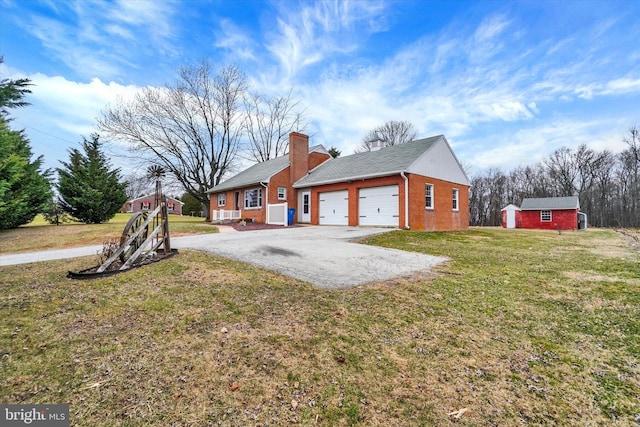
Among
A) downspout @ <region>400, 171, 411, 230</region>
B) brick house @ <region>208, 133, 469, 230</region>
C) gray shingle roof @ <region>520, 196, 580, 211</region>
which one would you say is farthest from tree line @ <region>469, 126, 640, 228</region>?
downspout @ <region>400, 171, 411, 230</region>

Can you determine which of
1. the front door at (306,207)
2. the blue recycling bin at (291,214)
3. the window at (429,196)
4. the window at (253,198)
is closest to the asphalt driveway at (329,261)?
the window at (429,196)

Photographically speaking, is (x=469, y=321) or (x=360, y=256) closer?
(x=469, y=321)

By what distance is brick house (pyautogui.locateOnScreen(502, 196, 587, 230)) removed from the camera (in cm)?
2836

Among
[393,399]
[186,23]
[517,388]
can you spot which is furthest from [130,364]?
[186,23]

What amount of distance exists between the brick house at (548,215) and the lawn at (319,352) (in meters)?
30.5

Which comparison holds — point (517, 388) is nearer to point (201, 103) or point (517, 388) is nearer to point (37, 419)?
point (37, 419)

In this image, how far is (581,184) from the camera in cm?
3928

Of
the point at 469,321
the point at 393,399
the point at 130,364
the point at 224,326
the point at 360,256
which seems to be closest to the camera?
the point at 393,399

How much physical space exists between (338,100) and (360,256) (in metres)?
14.0

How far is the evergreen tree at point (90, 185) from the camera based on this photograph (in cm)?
1819

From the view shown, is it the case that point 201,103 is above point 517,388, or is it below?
above

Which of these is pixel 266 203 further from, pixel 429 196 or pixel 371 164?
pixel 429 196

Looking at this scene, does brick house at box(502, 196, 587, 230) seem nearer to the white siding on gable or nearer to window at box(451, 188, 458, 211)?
the white siding on gable

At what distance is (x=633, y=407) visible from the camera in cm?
215
